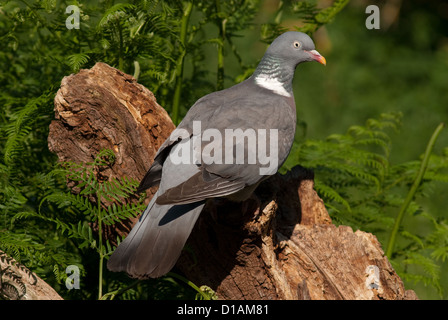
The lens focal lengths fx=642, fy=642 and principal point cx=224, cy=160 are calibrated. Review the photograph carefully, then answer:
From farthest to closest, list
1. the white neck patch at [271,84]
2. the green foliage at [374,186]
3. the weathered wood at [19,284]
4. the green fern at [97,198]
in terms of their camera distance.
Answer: the green foliage at [374,186] → the white neck patch at [271,84] → the green fern at [97,198] → the weathered wood at [19,284]

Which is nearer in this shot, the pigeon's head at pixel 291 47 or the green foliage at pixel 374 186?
the pigeon's head at pixel 291 47

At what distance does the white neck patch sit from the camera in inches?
153

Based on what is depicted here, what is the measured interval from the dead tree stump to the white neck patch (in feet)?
2.03

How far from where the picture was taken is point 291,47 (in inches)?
156

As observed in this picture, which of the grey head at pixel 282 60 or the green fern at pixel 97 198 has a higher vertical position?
the grey head at pixel 282 60

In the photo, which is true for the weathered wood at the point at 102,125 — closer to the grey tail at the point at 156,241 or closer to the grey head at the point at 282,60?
the grey tail at the point at 156,241

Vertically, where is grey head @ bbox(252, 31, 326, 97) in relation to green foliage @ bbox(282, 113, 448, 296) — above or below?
above

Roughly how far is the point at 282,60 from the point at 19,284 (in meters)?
2.02

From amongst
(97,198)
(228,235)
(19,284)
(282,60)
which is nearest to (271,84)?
(282,60)

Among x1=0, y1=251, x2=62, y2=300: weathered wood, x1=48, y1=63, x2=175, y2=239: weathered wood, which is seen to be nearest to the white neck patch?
x1=48, y1=63, x2=175, y2=239: weathered wood

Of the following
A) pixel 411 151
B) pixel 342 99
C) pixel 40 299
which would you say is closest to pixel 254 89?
pixel 40 299

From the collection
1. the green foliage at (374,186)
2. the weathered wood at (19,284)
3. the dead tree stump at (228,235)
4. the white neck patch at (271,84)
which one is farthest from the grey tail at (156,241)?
the green foliage at (374,186)

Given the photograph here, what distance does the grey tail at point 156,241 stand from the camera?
312cm

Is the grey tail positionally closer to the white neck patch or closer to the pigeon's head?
the white neck patch
